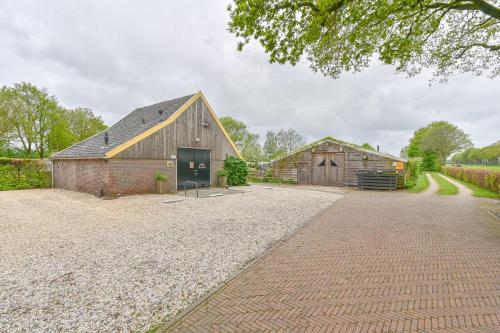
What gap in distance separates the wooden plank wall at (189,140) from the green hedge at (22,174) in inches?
385

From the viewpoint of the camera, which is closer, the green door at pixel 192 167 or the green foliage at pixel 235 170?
the green door at pixel 192 167

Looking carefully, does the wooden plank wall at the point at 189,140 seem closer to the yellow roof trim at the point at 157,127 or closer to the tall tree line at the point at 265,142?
the yellow roof trim at the point at 157,127

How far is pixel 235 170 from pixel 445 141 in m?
57.5

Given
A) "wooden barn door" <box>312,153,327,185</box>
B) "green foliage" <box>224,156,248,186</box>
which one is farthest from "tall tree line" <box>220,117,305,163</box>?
"green foliage" <box>224,156,248,186</box>

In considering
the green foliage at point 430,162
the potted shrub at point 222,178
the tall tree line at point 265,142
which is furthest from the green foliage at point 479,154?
the potted shrub at point 222,178

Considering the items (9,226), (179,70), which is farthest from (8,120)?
(9,226)

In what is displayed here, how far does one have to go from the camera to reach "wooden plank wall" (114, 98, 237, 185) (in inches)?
566

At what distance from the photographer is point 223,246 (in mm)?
6145

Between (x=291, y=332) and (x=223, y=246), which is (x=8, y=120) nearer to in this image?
(x=223, y=246)

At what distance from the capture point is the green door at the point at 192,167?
16.4 metres

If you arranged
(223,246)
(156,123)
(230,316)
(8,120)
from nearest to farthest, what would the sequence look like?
(230,316)
(223,246)
(156,123)
(8,120)

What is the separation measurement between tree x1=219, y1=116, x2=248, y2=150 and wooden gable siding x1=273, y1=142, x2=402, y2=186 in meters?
27.9

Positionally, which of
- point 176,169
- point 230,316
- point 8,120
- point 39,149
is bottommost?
point 230,316

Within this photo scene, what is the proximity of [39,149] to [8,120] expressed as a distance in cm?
563
